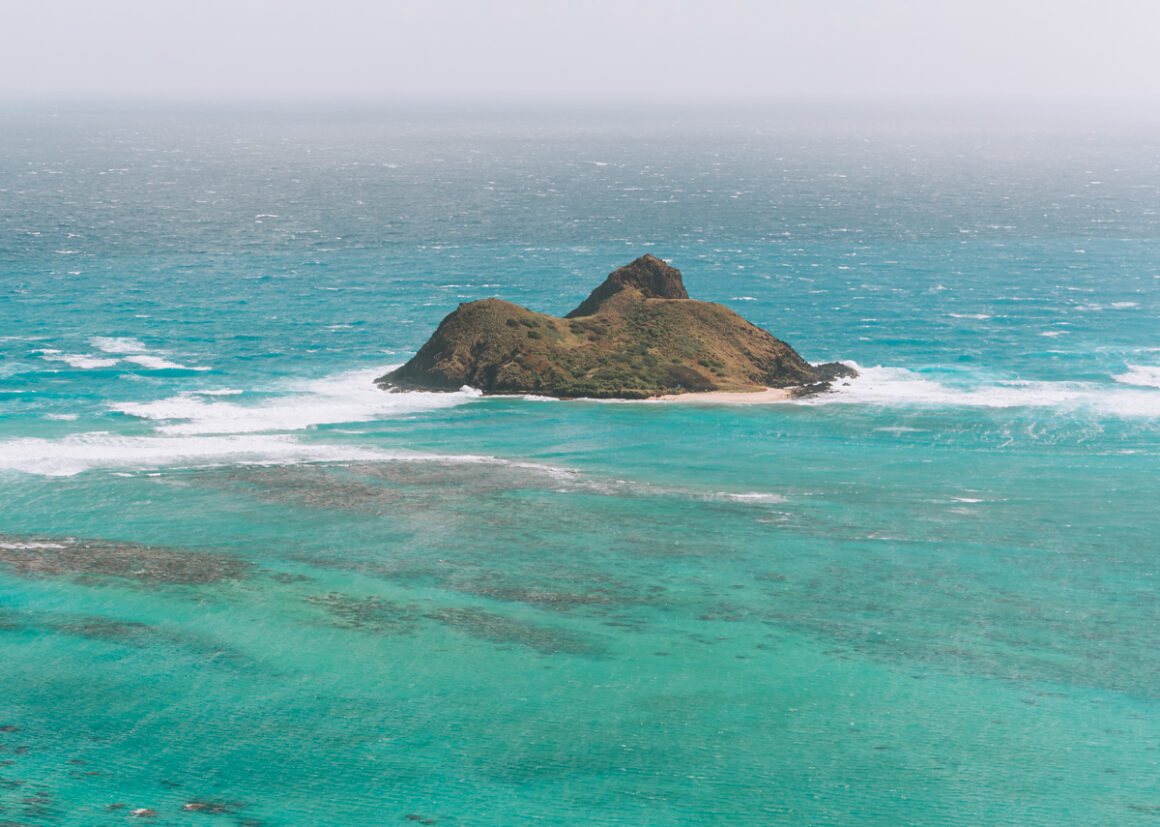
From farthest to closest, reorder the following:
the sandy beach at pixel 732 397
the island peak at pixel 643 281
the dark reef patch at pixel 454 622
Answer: the island peak at pixel 643 281 < the sandy beach at pixel 732 397 < the dark reef patch at pixel 454 622

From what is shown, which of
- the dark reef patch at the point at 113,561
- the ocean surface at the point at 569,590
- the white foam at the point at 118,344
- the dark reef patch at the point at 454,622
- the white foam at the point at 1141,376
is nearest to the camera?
the ocean surface at the point at 569,590

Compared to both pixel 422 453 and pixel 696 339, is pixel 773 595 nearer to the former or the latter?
pixel 422 453

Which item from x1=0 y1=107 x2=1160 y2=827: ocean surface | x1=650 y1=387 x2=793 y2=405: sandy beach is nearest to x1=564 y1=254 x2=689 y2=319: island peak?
x1=650 y1=387 x2=793 y2=405: sandy beach

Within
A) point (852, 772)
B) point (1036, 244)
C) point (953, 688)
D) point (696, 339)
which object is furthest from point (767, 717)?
point (1036, 244)

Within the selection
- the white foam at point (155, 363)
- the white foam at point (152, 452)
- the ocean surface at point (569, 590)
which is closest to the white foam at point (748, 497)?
the ocean surface at point (569, 590)

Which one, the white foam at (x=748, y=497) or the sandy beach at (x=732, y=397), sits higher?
the sandy beach at (x=732, y=397)

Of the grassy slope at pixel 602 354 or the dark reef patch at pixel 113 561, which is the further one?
the grassy slope at pixel 602 354

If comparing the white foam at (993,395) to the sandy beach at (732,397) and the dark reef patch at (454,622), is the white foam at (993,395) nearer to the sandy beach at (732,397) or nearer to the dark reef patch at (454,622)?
the sandy beach at (732,397)
